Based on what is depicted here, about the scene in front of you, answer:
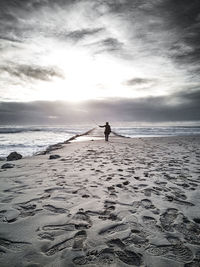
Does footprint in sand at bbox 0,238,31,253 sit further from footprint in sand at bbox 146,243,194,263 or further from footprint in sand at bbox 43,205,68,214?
footprint in sand at bbox 146,243,194,263

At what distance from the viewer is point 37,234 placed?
2.47 metres

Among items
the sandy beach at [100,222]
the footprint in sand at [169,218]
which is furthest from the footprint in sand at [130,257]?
the footprint in sand at [169,218]

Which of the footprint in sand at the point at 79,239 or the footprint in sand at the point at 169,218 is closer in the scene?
the footprint in sand at the point at 79,239

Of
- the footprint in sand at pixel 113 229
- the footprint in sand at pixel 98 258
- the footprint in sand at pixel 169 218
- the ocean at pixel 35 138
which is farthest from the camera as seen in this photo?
the ocean at pixel 35 138

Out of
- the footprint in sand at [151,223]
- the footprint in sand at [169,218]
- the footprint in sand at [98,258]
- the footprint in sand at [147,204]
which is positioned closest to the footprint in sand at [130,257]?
the footprint in sand at [98,258]

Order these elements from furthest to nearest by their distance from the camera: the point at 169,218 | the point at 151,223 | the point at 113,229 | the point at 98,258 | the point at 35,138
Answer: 1. the point at 35,138
2. the point at 169,218
3. the point at 151,223
4. the point at 113,229
5. the point at 98,258

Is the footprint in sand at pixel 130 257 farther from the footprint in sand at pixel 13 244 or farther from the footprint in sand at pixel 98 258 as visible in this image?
the footprint in sand at pixel 13 244

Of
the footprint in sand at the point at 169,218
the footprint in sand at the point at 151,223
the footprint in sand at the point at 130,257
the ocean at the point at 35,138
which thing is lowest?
the ocean at the point at 35,138

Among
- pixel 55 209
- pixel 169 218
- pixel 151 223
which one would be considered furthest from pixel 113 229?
pixel 55 209

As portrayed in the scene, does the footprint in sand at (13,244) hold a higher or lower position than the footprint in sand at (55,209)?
higher

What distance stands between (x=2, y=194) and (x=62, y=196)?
1501mm

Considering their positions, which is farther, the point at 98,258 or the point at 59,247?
the point at 59,247

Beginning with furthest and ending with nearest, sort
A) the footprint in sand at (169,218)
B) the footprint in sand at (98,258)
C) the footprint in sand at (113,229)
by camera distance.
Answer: the footprint in sand at (169,218)
the footprint in sand at (113,229)
the footprint in sand at (98,258)

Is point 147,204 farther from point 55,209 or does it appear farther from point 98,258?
point 55,209
